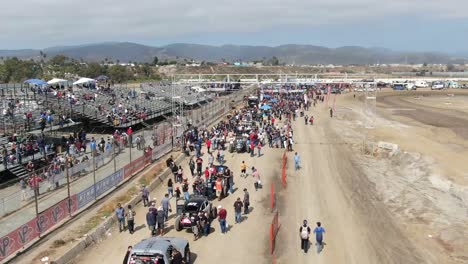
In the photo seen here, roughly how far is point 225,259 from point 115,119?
31.8 metres

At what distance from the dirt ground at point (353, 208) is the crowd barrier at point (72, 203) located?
2366 millimetres

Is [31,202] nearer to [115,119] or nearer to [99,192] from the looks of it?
[99,192]

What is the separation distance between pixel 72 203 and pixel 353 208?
1523cm

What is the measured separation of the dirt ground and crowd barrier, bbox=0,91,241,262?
2366 millimetres

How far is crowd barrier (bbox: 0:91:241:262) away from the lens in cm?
1869

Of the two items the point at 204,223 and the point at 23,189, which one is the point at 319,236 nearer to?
the point at 204,223

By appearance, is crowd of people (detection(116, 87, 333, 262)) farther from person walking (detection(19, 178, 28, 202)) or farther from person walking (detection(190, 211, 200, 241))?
person walking (detection(19, 178, 28, 202))

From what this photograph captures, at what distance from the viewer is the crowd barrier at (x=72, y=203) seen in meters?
18.7

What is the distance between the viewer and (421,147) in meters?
45.9

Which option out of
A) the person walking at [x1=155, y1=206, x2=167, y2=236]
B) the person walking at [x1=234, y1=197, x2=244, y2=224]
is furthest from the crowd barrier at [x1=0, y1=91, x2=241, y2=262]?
the person walking at [x1=234, y1=197, x2=244, y2=224]

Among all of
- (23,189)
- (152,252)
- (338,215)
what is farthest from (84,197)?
(338,215)

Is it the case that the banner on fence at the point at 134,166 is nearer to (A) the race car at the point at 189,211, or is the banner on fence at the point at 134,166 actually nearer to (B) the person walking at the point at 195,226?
(A) the race car at the point at 189,211

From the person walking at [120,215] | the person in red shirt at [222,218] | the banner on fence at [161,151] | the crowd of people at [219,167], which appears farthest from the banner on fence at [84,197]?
the banner on fence at [161,151]

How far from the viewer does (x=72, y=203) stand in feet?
77.4
